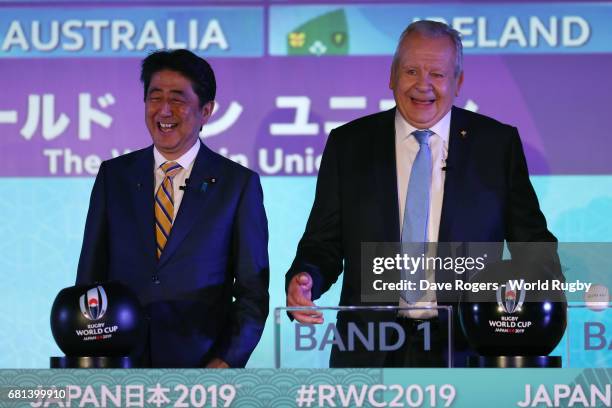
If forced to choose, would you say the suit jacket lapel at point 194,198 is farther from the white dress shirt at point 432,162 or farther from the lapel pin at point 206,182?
the white dress shirt at point 432,162

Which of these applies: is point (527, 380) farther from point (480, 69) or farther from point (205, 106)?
point (480, 69)

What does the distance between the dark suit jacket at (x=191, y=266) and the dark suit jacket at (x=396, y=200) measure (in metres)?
0.22

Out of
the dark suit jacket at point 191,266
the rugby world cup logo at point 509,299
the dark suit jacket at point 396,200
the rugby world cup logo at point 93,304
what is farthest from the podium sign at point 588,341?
the rugby world cup logo at point 93,304

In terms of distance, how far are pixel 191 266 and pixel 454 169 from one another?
33.3 inches

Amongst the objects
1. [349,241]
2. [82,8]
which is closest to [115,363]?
[349,241]

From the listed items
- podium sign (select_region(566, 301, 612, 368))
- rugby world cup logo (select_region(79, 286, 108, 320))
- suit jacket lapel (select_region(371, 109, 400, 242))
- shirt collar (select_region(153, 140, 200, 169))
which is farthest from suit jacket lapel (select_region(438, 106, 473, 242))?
rugby world cup logo (select_region(79, 286, 108, 320))

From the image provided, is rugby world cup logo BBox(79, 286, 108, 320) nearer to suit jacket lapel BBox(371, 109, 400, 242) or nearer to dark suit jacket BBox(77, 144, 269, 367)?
dark suit jacket BBox(77, 144, 269, 367)

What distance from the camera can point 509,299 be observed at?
104 inches

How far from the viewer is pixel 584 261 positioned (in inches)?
154

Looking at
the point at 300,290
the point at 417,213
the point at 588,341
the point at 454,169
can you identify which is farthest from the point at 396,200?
the point at 588,341

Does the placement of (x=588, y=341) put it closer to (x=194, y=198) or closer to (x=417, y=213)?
(x=417, y=213)

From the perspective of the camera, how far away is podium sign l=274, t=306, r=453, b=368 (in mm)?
2754

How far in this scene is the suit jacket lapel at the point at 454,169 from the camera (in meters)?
3.34

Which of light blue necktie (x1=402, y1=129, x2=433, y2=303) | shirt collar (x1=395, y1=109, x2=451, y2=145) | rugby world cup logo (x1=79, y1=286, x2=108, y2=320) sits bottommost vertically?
rugby world cup logo (x1=79, y1=286, x2=108, y2=320)
